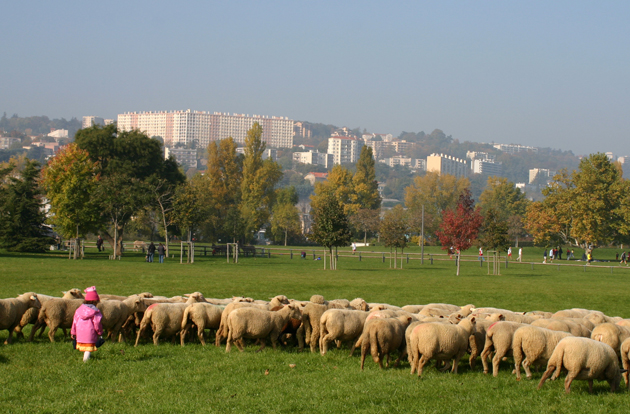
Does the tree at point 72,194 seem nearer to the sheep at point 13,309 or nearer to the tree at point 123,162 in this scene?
the tree at point 123,162

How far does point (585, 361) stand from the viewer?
9164mm

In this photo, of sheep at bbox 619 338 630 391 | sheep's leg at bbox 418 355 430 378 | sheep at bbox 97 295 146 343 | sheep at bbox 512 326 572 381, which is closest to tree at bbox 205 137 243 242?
sheep at bbox 97 295 146 343

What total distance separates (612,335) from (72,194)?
40296 mm

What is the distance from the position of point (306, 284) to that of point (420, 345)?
16.5 m

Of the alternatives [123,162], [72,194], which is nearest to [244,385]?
[72,194]

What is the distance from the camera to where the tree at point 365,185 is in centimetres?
9950

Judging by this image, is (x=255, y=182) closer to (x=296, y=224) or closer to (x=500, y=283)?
(x=296, y=224)

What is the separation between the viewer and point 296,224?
97.6m

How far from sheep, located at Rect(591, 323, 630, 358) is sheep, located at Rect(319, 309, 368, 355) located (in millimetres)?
4466

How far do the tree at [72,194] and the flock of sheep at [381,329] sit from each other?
32.3 meters

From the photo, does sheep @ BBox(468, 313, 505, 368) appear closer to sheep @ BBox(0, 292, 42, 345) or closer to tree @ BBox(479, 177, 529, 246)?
sheep @ BBox(0, 292, 42, 345)

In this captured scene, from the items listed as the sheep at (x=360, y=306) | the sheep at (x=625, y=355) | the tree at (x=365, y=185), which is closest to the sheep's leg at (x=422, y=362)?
the sheep at (x=625, y=355)

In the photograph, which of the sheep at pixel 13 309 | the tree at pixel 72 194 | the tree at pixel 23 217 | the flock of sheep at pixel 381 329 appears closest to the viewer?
the flock of sheep at pixel 381 329

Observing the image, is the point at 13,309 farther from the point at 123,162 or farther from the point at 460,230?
the point at 123,162
